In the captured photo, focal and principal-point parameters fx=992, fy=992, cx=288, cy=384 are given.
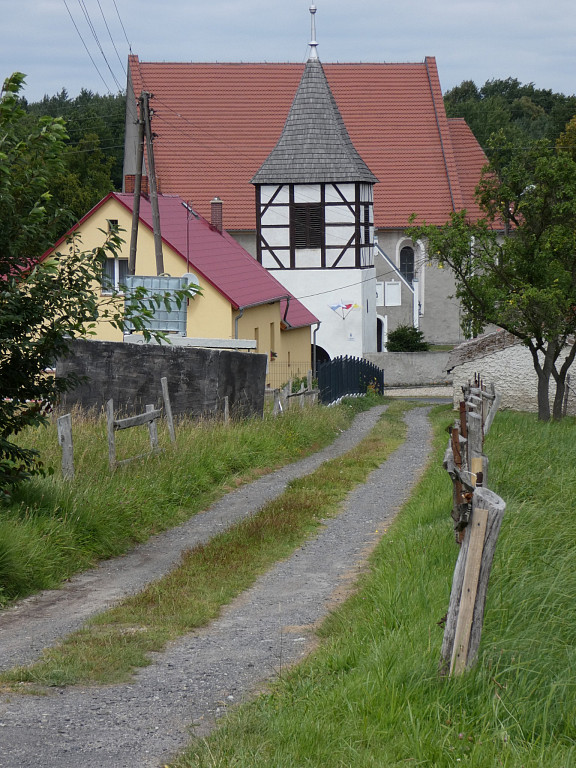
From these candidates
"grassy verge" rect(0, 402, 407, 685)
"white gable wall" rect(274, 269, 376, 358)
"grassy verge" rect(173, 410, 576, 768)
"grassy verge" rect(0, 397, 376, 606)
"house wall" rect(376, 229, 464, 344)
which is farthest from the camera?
"house wall" rect(376, 229, 464, 344)

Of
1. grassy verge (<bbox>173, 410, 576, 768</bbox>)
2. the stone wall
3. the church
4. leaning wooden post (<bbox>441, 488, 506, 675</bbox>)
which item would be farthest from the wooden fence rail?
the church

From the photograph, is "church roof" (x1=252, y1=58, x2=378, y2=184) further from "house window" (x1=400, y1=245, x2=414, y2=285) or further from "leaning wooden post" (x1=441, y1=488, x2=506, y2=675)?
"leaning wooden post" (x1=441, y1=488, x2=506, y2=675)

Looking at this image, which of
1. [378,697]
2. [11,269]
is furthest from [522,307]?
[378,697]

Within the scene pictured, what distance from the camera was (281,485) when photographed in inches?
526

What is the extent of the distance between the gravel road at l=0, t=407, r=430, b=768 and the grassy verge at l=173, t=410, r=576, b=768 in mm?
278

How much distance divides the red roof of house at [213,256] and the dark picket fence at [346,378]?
218cm

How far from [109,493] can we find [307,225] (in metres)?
30.2

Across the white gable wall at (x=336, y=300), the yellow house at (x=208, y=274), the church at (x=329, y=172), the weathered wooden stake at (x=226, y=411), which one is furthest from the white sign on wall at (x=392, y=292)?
the weathered wooden stake at (x=226, y=411)

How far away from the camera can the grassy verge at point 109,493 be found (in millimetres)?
7770

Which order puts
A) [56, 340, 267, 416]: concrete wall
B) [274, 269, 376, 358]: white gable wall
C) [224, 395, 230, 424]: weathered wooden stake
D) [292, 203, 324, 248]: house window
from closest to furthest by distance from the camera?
[224, 395, 230, 424]: weathered wooden stake < [56, 340, 267, 416]: concrete wall < [292, 203, 324, 248]: house window < [274, 269, 376, 358]: white gable wall

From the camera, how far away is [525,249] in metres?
21.5

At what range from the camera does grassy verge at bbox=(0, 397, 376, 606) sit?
7770 mm

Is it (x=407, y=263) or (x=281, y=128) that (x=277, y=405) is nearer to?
(x=407, y=263)

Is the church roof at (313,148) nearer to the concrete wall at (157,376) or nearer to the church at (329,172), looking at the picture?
the church at (329,172)
